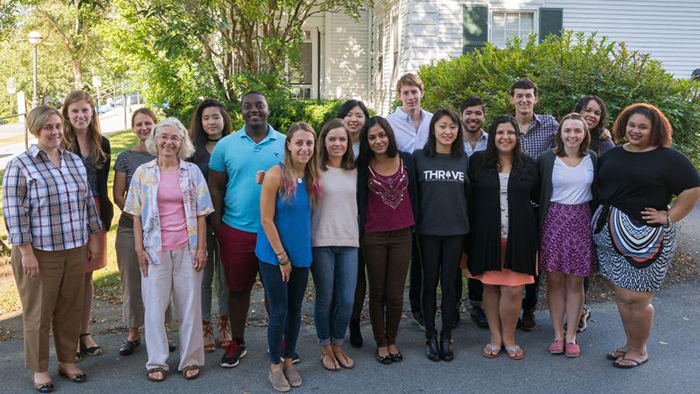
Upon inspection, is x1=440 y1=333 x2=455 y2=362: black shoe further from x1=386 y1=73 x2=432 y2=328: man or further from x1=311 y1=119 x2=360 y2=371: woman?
x1=311 y1=119 x2=360 y2=371: woman

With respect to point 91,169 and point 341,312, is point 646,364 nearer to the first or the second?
point 341,312

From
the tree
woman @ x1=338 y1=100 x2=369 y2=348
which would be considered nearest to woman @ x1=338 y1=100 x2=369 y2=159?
woman @ x1=338 y1=100 x2=369 y2=348

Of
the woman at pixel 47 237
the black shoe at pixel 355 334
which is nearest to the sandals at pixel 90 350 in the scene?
the woman at pixel 47 237

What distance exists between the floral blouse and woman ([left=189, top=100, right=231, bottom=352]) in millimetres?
443

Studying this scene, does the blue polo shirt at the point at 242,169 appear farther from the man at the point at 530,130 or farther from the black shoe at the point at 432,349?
the man at the point at 530,130

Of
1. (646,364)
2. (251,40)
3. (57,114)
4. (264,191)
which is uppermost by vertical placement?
(251,40)

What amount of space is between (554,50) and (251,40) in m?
8.78

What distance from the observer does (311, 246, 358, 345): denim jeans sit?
476 cm

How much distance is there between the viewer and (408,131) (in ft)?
18.7

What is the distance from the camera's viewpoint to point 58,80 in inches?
1560

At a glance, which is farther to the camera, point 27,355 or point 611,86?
point 611,86

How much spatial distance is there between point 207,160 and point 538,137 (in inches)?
114

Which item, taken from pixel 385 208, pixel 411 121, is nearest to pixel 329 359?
pixel 385 208

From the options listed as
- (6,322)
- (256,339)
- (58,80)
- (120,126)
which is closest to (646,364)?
(256,339)
